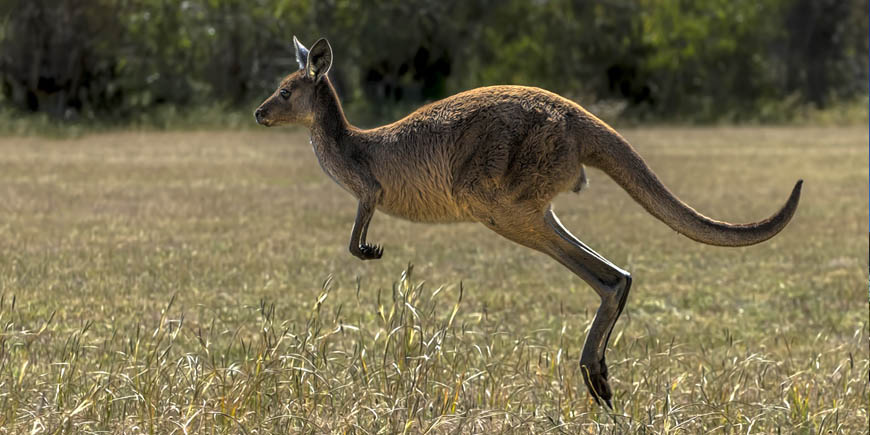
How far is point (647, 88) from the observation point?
3691 centimetres

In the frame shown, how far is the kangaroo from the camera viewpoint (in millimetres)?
3740

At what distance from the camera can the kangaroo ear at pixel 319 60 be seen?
3.54 m

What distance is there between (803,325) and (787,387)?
230 cm

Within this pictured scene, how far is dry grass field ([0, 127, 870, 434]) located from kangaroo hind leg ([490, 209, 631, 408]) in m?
0.74

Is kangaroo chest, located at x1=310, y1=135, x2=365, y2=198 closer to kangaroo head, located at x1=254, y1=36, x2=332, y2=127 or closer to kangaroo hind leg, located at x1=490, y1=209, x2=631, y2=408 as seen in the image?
kangaroo head, located at x1=254, y1=36, x2=332, y2=127

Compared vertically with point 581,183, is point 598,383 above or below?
below

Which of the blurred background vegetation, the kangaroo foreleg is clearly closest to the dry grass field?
the kangaroo foreleg

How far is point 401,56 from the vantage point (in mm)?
29281

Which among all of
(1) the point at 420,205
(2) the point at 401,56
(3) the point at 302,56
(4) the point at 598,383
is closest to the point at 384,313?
(4) the point at 598,383

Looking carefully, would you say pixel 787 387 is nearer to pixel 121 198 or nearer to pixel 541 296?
pixel 541 296

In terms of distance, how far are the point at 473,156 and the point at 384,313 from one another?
1811 mm

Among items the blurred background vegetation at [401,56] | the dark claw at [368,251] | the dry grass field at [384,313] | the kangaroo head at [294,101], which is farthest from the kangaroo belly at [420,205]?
the blurred background vegetation at [401,56]

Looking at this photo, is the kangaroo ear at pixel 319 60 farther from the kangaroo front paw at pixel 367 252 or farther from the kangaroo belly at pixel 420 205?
the kangaroo front paw at pixel 367 252

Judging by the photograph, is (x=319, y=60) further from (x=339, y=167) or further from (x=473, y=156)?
(x=473, y=156)
